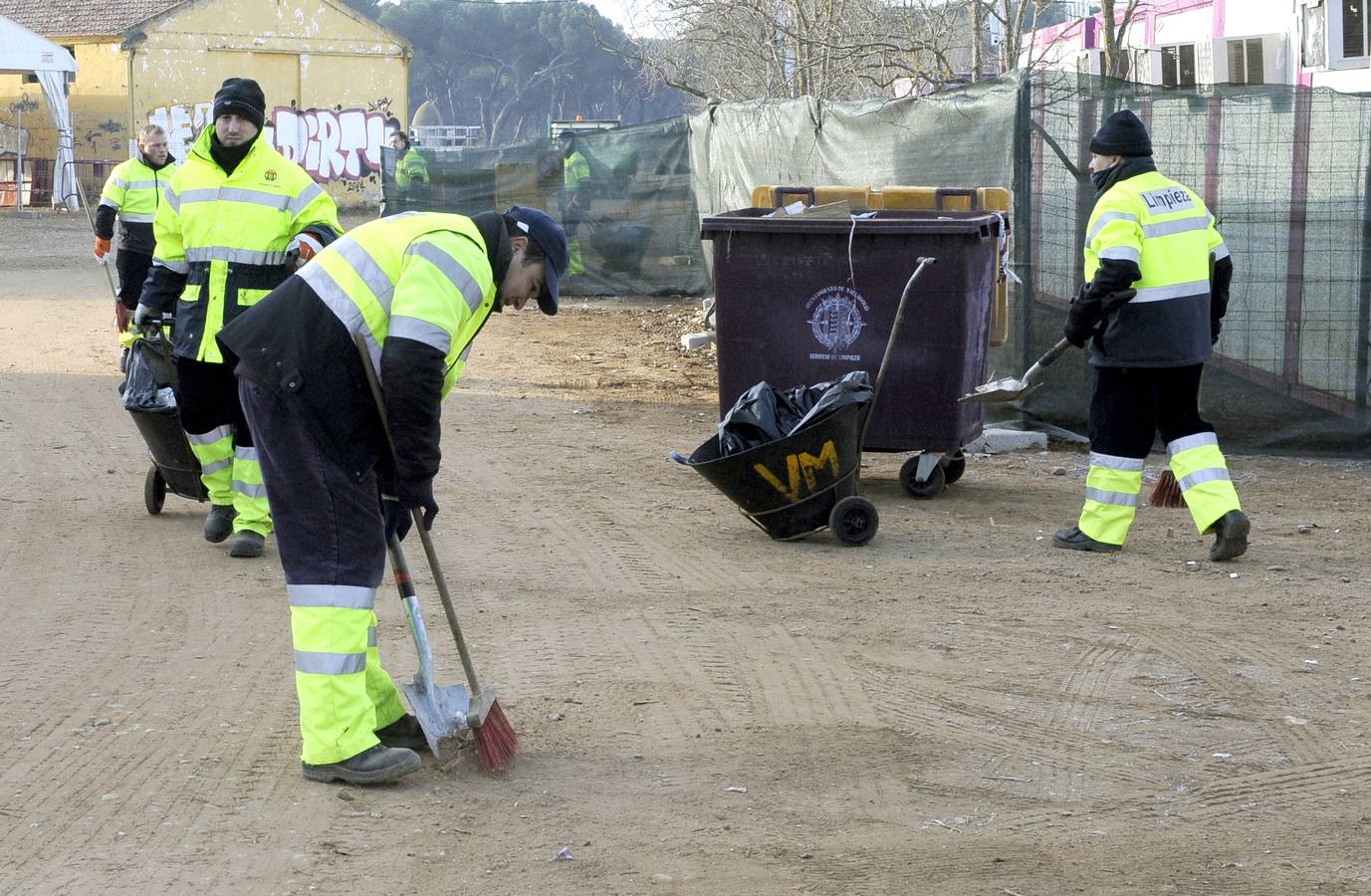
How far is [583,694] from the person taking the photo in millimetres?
4840

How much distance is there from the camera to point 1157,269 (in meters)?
6.58

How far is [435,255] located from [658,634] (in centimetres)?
207

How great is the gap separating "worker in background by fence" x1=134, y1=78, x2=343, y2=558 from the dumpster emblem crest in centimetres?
238

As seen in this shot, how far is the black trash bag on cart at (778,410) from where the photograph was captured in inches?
264

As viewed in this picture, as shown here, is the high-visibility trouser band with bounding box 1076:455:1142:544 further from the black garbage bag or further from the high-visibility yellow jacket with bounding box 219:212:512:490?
the black garbage bag

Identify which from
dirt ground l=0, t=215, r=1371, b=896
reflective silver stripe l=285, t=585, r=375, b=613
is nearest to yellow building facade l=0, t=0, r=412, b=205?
dirt ground l=0, t=215, r=1371, b=896

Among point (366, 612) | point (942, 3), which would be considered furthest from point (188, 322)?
point (942, 3)

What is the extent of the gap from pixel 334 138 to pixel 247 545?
3257 cm

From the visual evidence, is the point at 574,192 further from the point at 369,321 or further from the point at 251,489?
the point at 369,321

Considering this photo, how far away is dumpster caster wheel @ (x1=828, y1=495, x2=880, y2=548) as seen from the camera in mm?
6785

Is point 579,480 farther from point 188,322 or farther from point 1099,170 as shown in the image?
point 1099,170

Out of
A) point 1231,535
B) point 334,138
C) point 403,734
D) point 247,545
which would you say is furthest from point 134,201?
point 334,138

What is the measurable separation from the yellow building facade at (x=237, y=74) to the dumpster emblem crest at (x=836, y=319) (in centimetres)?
3014

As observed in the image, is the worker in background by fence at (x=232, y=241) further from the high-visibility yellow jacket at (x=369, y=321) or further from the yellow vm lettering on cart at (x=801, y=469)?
the high-visibility yellow jacket at (x=369, y=321)
